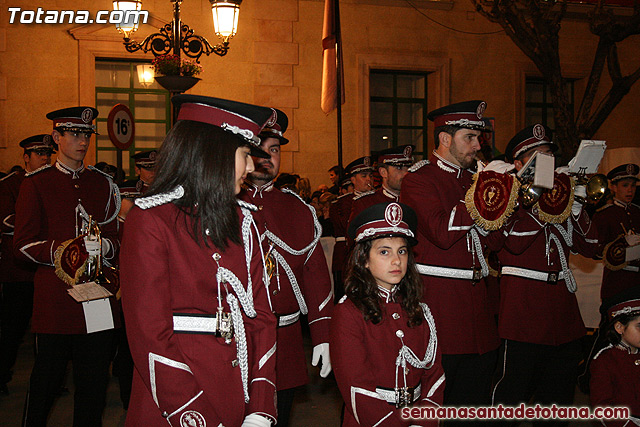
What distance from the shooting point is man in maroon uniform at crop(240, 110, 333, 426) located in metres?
4.09

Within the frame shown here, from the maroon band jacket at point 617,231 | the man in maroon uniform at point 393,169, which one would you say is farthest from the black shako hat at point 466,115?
the maroon band jacket at point 617,231

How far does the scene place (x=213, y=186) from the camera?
2.67 m

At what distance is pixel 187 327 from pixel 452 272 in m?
2.23

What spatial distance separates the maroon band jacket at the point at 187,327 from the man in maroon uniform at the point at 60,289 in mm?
2164

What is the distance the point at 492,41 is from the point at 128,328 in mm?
14705

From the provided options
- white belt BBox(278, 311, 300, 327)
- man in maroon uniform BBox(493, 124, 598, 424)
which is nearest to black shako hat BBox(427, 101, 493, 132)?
man in maroon uniform BBox(493, 124, 598, 424)

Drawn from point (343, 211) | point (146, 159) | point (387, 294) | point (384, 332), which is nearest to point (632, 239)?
point (343, 211)

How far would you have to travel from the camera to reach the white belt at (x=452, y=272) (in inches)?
175

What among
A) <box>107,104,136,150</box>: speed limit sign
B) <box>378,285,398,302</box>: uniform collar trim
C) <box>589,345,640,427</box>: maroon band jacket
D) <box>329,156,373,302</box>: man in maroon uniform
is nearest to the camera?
<box>378,285,398,302</box>: uniform collar trim

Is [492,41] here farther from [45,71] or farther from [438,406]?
[438,406]

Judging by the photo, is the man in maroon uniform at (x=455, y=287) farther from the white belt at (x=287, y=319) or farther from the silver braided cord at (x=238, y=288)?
the silver braided cord at (x=238, y=288)

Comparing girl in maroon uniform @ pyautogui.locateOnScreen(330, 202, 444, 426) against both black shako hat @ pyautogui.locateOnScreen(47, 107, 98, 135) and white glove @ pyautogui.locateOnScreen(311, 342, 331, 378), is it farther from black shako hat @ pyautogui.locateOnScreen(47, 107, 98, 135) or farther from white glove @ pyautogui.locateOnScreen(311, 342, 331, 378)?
black shako hat @ pyautogui.locateOnScreen(47, 107, 98, 135)

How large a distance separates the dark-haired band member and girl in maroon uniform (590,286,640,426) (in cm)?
255

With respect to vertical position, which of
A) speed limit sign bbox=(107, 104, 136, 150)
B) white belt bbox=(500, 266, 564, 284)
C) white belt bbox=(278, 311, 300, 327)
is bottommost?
white belt bbox=(278, 311, 300, 327)
